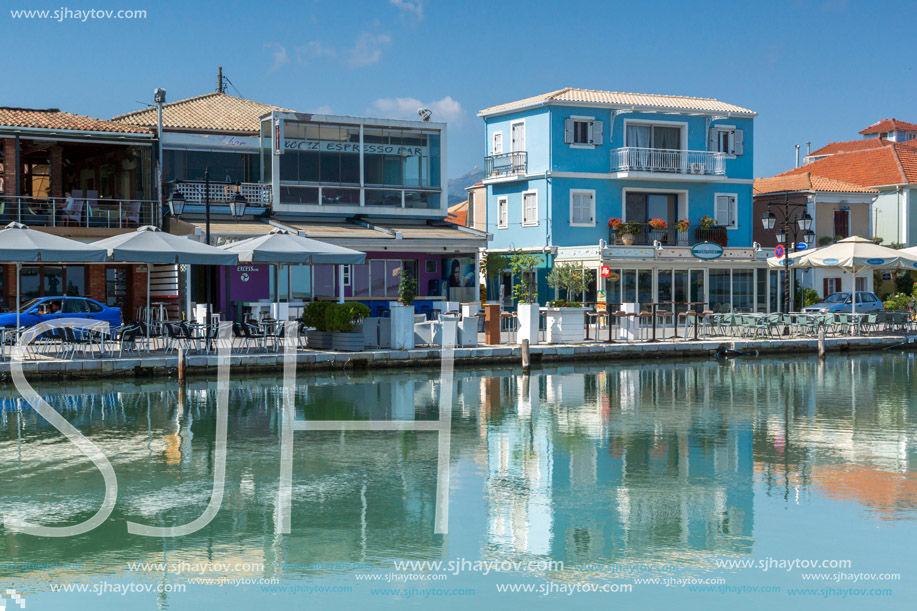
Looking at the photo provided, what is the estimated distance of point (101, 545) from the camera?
10.4 metres

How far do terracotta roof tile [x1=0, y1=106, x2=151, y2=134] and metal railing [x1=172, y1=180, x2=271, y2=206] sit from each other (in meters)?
2.15

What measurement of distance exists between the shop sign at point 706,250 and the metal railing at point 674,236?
84.7 inches

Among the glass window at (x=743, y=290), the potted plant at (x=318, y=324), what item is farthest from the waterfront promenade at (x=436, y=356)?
the glass window at (x=743, y=290)

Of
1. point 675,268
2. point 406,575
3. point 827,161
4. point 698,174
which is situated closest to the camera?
point 406,575

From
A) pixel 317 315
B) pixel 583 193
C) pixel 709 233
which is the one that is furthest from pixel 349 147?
pixel 709 233

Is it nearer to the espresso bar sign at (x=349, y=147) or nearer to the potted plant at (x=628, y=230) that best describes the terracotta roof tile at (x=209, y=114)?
the espresso bar sign at (x=349, y=147)

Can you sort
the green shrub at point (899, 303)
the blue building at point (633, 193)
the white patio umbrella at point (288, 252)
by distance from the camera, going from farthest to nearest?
the green shrub at point (899, 303)
the blue building at point (633, 193)
the white patio umbrella at point (288, 252)

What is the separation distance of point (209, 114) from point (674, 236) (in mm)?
19050

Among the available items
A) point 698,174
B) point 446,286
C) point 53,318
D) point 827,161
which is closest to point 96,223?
point 53,318

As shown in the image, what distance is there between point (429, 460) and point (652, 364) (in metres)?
14.8

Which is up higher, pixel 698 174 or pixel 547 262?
pixel 698 174

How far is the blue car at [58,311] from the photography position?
25.9 m

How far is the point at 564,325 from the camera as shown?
29.5m

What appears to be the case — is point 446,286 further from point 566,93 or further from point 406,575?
point 406,575
